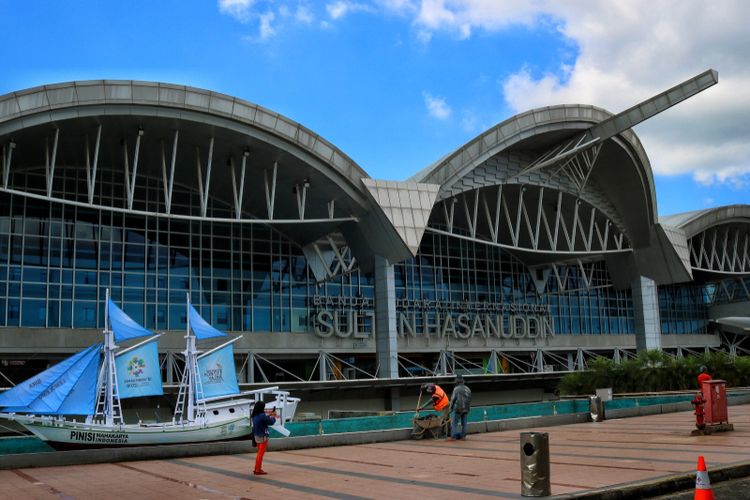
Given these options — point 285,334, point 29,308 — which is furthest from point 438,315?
point 29,308

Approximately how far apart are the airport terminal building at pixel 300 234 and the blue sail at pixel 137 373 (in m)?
11.0

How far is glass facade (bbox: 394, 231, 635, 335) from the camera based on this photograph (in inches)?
2233

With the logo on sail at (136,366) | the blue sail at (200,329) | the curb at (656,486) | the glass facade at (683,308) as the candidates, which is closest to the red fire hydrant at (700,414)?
the curb at (656,486)

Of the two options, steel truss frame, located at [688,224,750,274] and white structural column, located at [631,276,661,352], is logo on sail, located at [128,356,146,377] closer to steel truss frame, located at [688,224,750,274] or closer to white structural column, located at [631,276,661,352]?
white structural column, located at [631,276,661,352]

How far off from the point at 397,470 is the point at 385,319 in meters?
28.2

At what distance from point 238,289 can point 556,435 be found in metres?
29.4

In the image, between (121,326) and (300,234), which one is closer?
(121,326)

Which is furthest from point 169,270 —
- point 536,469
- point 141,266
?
point 536,469

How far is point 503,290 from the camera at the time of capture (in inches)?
2430

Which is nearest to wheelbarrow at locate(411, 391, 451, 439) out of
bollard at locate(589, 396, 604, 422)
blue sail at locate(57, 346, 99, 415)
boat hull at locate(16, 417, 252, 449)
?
boat hull at locate(16, 417, 252, 449)

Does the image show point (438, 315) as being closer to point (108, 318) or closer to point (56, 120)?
point (56, 120)

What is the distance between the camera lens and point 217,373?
28406 millimetres

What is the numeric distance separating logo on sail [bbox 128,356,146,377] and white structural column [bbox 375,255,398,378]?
19.7 m

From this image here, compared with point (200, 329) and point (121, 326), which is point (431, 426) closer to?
point (200, 329)
